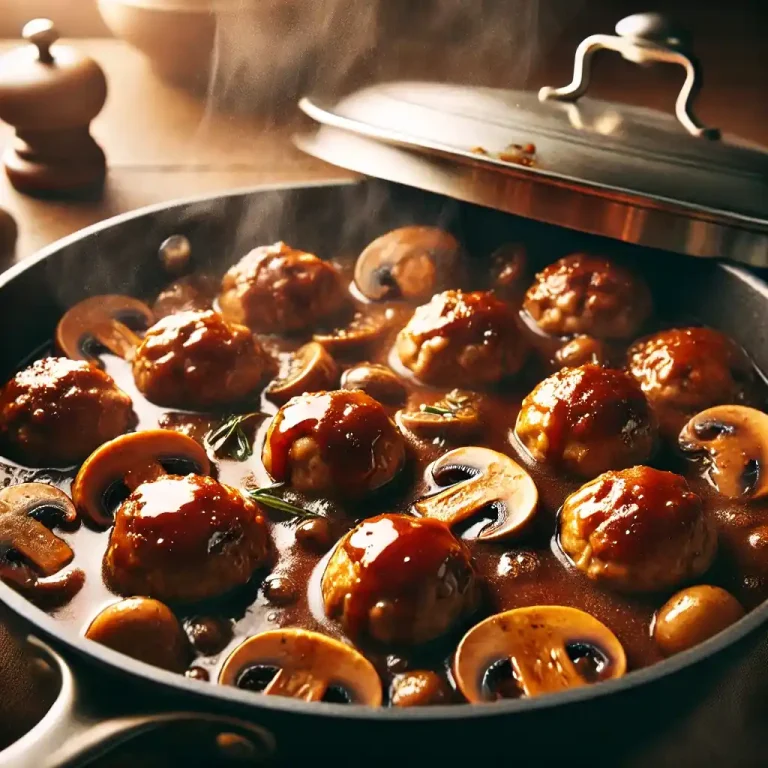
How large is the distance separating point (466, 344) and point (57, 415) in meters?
1.21

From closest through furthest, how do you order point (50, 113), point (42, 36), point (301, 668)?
point (301, 668) → point (42, 36) → point (50, 113)

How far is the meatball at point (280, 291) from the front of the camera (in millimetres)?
3021

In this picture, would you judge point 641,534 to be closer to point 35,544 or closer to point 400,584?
point 400,584

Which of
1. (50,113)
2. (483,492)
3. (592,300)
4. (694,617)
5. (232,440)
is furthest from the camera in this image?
(50,113)

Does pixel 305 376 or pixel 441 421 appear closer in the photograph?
pixel 441 421

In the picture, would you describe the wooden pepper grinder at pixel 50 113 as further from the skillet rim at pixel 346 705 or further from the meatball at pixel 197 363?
the skillet rim at pixel 346 705

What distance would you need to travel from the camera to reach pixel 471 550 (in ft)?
7.38

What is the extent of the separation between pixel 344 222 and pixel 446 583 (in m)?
1.92

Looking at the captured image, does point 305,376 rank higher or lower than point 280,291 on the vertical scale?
lower

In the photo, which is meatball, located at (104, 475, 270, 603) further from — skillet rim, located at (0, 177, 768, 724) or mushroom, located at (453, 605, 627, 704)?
mushroom, located at (453, 605, 627, 704)

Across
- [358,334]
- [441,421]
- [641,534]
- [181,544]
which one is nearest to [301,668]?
[181,544]

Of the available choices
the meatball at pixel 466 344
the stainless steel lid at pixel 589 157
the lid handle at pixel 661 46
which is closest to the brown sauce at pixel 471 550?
the meatball at pixel 466 344

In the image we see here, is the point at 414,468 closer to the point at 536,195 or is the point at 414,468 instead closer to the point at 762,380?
the point at 536,195

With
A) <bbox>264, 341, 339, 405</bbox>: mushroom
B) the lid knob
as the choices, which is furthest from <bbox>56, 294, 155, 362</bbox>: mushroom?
the lid knob
